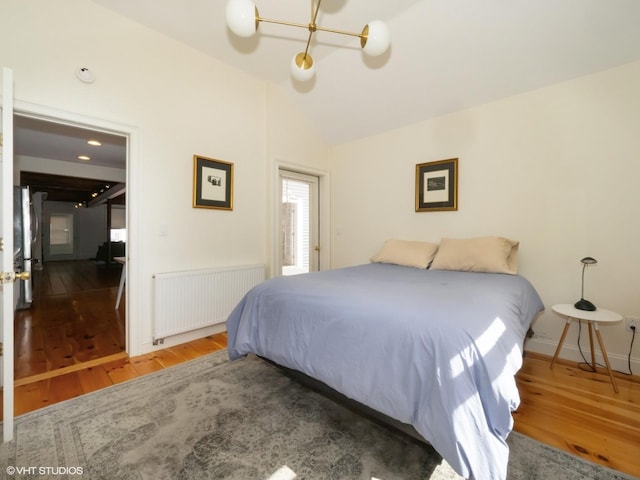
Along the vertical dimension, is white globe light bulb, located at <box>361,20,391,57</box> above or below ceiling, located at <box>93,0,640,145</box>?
below

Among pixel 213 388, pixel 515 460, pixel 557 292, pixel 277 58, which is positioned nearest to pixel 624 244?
pixel 557 292

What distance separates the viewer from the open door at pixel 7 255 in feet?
4.52

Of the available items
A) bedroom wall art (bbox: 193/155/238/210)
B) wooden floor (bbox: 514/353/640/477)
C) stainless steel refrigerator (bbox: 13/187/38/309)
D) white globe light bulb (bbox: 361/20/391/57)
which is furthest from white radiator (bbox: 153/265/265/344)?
wooden floor (bbox: 514/353/640/477)

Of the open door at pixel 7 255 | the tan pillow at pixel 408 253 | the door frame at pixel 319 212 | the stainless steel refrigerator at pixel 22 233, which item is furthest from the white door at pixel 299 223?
the stainless steel refrigerator at pixel 22 233

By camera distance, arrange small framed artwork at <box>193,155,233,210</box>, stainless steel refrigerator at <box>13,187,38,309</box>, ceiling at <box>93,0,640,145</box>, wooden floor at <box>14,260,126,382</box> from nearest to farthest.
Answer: ceiling at <box>93,0,640,145</box> → wooden floor at <box>14,260,126,382</box> → small framed artwork at <box>193,155,233,210</box> → stainless steel refrigerator at <box>13,187,38,309</box>

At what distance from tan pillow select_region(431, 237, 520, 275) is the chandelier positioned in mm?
1891

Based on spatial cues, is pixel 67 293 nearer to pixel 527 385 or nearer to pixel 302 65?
pixel 302 65

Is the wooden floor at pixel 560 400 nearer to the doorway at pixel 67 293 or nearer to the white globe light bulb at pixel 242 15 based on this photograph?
the doorway at pixel 67 293

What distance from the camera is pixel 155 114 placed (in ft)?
8.43

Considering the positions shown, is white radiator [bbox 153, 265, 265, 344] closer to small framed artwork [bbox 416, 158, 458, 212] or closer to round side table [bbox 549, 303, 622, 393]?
small framed artwork [bbox 416, 158, 458, 212]

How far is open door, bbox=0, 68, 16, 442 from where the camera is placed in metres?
1.38

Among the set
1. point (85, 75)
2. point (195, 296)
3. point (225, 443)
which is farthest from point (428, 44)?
point (225, 443)

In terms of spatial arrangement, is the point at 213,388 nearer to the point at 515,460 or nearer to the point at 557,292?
the point at 515,460

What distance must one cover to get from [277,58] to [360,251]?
2523mm
